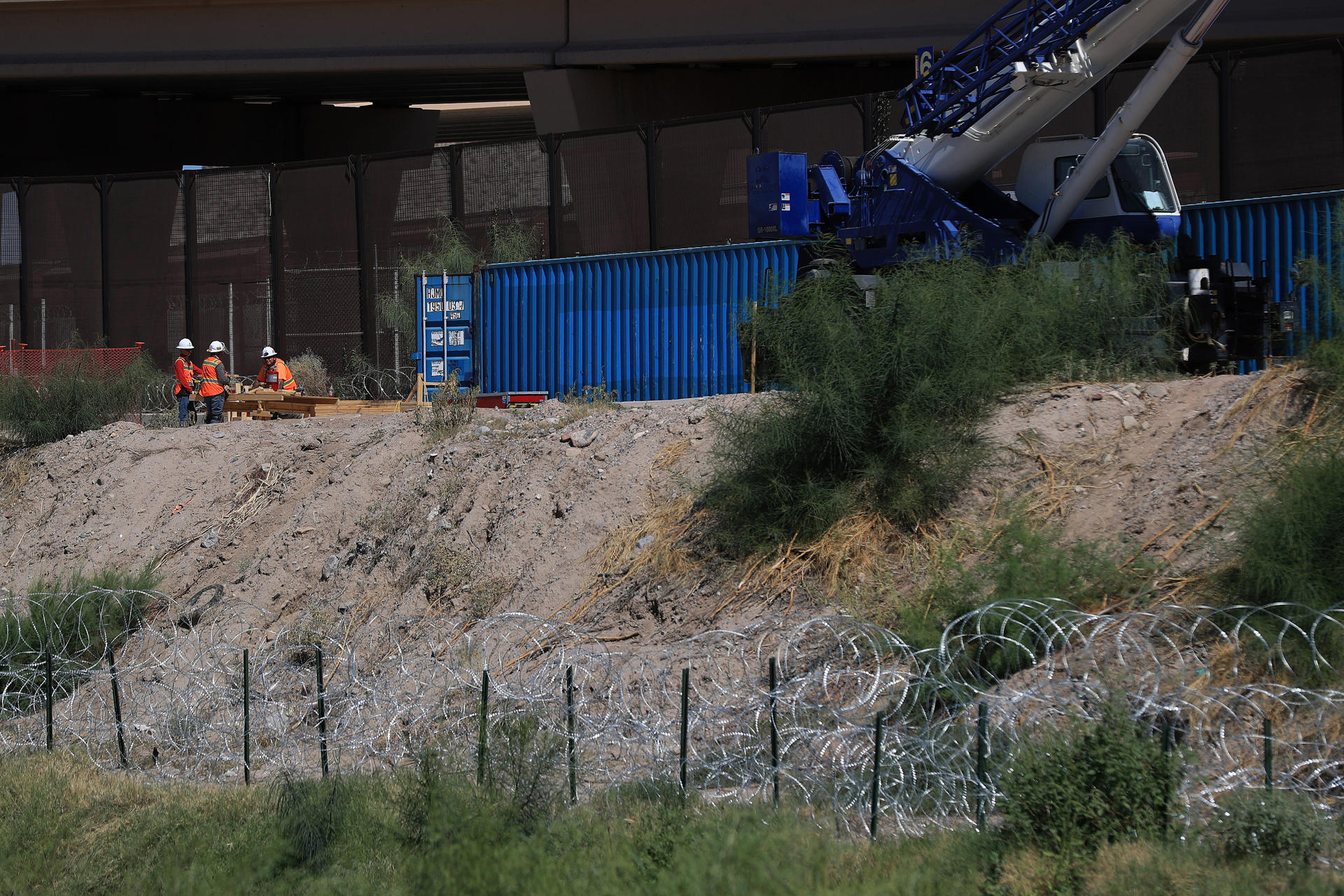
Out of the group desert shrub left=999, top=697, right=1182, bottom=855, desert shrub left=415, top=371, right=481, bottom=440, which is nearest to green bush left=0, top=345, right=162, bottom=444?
desert shrub left=415, top=371, right=481, bottom=440

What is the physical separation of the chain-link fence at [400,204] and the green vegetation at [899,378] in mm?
8178

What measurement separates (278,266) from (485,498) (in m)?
16.5

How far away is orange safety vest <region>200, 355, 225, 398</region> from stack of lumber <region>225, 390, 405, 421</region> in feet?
1.24

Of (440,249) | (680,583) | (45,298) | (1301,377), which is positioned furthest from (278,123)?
(1301,377)

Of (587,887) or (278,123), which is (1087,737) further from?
(278,123)

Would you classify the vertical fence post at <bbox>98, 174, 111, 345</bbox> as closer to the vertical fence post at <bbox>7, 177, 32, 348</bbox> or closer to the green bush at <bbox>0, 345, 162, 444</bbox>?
the vertical fence post at <bbox>7, 177, 32, 348</bbox>

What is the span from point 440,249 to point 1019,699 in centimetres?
2200

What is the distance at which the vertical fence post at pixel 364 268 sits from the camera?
92.6ft

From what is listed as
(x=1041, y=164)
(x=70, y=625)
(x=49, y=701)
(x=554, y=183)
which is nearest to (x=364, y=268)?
(x=554, y=183)

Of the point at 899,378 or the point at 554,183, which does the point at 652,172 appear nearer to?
the point at 554,183

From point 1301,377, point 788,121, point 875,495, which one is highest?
point 788,121

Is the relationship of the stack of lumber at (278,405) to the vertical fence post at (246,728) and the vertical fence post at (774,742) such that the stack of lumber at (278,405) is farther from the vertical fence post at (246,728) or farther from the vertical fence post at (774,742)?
the vertical fence post at (774,742)

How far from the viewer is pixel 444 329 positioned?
21.8m

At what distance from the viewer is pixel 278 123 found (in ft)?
147
